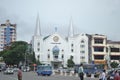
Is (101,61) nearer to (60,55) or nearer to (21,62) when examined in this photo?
(60,55)

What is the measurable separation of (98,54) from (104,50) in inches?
87.4

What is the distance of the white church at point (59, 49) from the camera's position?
109562 millimetres

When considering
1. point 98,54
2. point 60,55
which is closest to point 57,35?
point 60,55

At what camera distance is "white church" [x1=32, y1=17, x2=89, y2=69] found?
Answer: 10956 centimetres

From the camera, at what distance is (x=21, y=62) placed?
11831 centimetres

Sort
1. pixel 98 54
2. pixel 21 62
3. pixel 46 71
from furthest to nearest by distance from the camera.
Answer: pixel 21 62 < pixel 98 54 < pixel 46 71

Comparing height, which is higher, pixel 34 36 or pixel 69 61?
pixel 34 36

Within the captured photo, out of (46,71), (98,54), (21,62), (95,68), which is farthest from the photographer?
(21,62)

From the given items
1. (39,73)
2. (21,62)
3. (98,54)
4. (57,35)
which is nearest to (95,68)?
(39,73)

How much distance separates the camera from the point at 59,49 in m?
110

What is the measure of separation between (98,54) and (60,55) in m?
12.3

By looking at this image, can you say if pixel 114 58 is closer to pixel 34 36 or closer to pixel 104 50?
pixel 104 50

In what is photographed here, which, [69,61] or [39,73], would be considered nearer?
[39,73]

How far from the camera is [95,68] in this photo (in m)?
74.1
